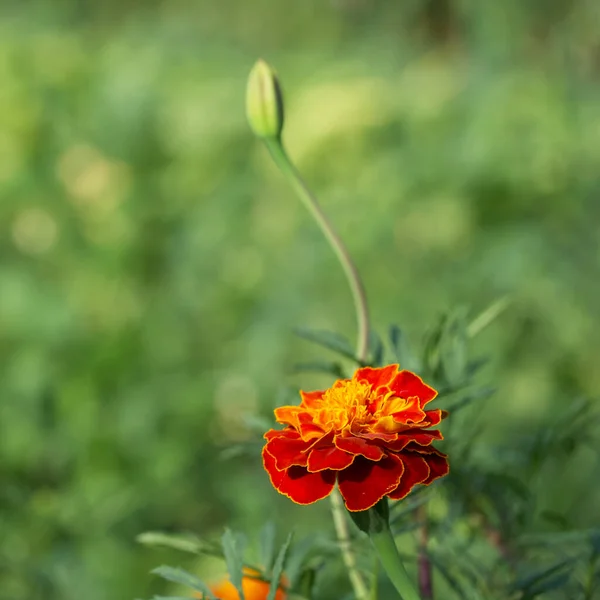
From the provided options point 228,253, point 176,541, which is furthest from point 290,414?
point 228,253

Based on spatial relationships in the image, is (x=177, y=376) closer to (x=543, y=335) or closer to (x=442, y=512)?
(x=543, y=335)

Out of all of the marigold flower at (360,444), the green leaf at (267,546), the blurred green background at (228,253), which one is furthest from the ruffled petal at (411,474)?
the blurred green background at (228,253)

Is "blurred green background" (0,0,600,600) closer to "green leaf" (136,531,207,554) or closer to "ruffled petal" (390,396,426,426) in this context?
"green leaf" (136,531,207,554)

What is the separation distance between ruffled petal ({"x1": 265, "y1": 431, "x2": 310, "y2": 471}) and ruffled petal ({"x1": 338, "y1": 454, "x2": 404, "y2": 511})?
0.01 metres

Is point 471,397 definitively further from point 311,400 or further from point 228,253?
point 228,253

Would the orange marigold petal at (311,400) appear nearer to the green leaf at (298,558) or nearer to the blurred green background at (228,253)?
the green leaf at (298,558)

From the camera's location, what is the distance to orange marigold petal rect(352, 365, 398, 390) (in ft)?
1.07

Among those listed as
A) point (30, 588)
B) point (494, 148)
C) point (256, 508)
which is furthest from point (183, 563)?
point (494, 148)

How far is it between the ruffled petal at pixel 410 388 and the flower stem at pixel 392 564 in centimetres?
4

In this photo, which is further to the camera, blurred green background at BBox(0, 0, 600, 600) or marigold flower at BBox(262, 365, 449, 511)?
blurred green background at BBox(0, 0, 600, 600)

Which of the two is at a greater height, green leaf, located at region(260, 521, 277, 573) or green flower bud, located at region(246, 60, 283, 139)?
green flower bud, located at region(246, 60, 283, 139)

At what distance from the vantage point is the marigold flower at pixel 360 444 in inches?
11.2

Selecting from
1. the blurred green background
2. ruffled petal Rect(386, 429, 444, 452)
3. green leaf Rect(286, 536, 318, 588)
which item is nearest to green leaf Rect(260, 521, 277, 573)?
green leaf Rect(286, 536, 318, 588)

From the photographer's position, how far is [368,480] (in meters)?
0.29
